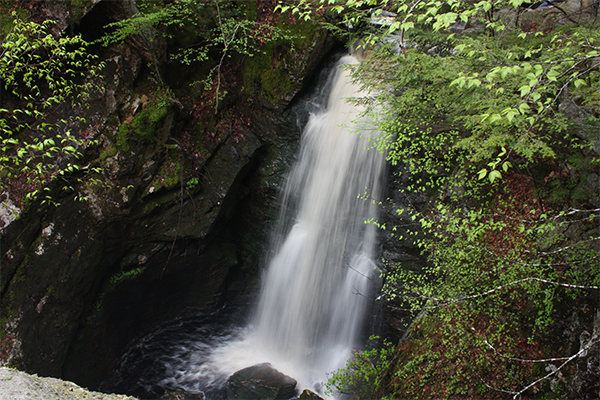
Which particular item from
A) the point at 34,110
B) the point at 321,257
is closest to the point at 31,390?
the point at 34,110

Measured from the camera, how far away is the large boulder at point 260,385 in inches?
240

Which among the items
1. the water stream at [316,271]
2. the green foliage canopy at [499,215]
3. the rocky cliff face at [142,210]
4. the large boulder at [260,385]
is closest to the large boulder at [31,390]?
the green foliage canopy at [499,215]

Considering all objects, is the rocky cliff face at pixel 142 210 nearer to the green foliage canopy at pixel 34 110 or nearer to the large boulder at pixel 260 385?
the green foliage canopy at pixel 34 110

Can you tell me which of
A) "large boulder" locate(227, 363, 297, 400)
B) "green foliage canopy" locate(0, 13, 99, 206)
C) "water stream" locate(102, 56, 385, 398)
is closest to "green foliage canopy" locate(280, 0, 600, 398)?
"water stream" locate(102, 56, 385, 398)

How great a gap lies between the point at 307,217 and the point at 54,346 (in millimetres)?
5431

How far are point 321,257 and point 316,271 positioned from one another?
343mm

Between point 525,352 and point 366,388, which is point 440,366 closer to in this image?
point 525,352

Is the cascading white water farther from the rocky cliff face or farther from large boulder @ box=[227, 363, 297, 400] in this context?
the rocky cliff face

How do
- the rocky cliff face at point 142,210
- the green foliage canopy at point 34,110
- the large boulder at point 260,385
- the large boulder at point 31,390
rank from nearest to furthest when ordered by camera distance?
the large boulder at point 31,390 < the green foliage canopy at point 34,110 < the rocky cliff face at point 142,210 < the large boulder at point 260,385

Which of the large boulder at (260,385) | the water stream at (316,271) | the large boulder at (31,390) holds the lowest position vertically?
the large boulder at (260,385)

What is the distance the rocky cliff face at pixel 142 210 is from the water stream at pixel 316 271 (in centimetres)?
83

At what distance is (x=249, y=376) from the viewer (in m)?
6.42

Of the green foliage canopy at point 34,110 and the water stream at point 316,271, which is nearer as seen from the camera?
the green foliage canopy at point 34,110

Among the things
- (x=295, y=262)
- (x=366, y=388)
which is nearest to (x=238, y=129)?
(x=295, y=262)
